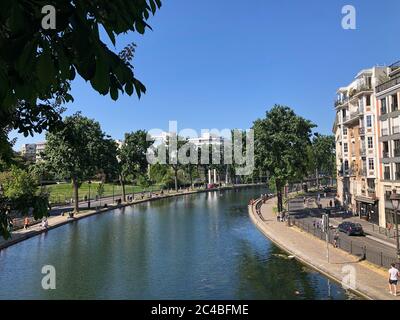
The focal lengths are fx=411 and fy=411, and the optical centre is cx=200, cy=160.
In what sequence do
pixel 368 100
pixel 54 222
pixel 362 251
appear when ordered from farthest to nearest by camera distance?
pixel 54 222 < pixel 368 100 < pixel 362 251

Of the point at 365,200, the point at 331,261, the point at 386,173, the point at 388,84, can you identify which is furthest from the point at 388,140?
the point at 331,261

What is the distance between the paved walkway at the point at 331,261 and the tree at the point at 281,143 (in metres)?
11.1

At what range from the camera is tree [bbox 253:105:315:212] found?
57.8m

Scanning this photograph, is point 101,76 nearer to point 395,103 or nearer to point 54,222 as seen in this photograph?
point 395,103

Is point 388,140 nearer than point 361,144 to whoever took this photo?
Yes

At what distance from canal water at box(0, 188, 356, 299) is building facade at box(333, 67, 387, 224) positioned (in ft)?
48.5

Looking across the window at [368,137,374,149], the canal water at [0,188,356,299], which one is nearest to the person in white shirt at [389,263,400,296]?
the canal water at [0,188,356,299]

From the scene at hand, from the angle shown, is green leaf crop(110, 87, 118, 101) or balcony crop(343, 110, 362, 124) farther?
balcony crop(343, 110, 362, 124)

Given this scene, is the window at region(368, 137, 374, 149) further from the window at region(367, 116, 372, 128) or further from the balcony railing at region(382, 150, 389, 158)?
the balcony railing at region(382, 150, 389, 158)

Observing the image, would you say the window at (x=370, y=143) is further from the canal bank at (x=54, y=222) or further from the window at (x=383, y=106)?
the canal bank at (x=54, y=222)

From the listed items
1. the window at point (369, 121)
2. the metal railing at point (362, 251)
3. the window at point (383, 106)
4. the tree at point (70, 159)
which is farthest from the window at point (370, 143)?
the tree at point (70, 159)

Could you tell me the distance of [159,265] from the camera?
107 feet

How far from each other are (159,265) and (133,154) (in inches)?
3042

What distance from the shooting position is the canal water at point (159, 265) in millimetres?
25406
